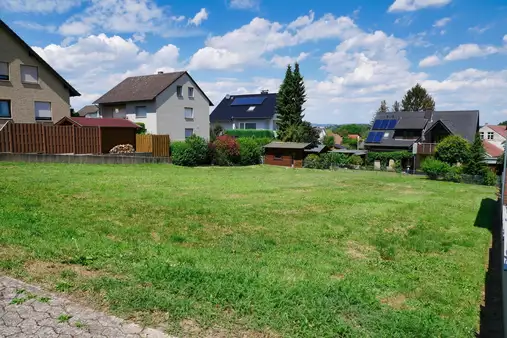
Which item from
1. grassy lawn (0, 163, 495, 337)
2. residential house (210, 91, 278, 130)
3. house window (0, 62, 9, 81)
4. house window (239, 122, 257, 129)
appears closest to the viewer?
grassy lawn (0, 163, 495, 337)

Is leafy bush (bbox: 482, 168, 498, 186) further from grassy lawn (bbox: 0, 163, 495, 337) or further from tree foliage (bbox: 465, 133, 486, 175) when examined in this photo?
grassy lawn (bbox: 0, 163, 495, 337)

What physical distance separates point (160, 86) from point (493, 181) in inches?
1295

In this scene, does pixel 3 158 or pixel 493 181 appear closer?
pixel 3 158

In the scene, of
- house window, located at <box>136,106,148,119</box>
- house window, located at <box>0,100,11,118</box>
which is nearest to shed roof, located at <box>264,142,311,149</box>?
house window, located at <box>136,106,148,119</box>

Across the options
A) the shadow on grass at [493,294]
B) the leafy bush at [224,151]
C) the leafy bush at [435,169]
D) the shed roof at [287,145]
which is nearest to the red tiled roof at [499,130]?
the leafy bush at [435,169]

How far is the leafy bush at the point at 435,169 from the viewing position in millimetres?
32291

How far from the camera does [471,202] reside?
60.9ft

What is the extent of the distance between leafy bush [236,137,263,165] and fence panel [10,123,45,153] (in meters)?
18.0

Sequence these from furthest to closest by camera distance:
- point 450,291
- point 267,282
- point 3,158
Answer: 1. point 3,158
2. point 450,291
3. point 267,282

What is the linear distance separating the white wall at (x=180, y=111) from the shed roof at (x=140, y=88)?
0.59m

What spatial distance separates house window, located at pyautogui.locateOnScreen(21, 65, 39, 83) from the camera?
28062 mm

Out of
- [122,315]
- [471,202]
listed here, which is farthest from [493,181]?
[122,315]

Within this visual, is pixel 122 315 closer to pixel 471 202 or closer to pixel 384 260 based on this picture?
pixel 384 260

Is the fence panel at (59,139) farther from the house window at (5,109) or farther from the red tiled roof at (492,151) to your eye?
the red tiled roof at (492,151)
